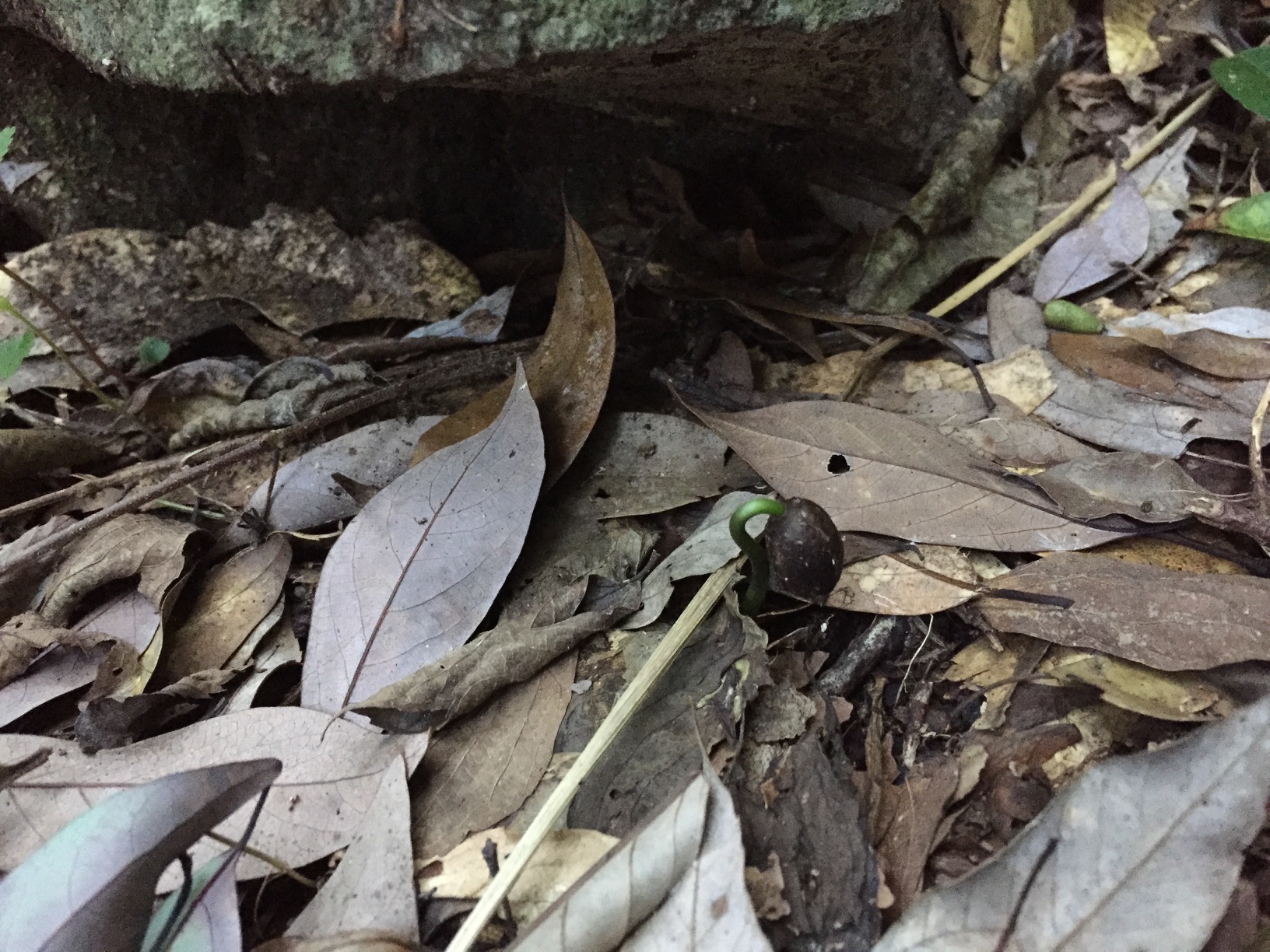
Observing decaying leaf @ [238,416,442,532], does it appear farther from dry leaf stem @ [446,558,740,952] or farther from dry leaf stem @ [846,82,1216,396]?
dry leaf stem @ [846,82,1216,396]

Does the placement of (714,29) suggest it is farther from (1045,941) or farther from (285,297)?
(1045,941)

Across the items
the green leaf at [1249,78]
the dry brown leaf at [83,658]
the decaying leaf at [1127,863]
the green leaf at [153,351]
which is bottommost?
the decaying leaf at [1127,863]

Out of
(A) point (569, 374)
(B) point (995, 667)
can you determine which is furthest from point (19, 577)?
(B) point (995, 667)

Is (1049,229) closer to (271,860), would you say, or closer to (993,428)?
(993,428)

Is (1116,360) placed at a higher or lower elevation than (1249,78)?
lower

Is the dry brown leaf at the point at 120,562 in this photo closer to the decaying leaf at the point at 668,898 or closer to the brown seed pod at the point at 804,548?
the decaying leaf at the point at 668,898

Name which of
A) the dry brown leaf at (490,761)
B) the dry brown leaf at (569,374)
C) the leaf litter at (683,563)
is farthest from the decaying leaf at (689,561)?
the dry brown leaf at (569,374)
